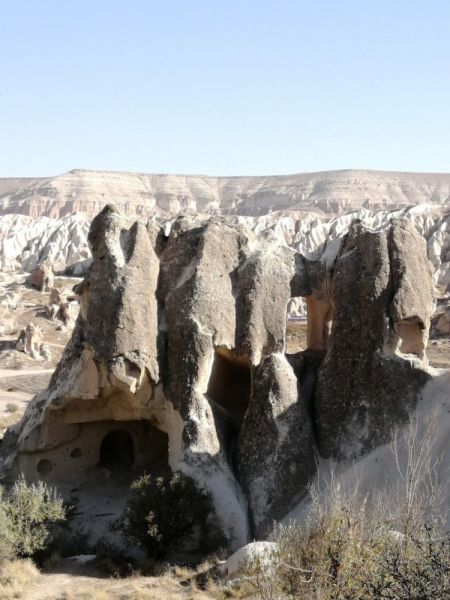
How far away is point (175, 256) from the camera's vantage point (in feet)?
41.0

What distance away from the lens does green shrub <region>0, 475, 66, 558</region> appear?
33.3ft

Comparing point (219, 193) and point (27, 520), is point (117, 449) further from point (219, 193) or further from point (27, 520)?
point (219, 193)

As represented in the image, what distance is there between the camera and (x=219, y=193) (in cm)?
14812

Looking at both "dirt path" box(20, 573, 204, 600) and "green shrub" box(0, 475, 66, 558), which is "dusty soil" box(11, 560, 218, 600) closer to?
"dirt path" box(20, 573, 204, 600)

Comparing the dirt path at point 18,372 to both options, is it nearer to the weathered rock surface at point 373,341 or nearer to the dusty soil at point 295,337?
the dusty soil at point 295,337

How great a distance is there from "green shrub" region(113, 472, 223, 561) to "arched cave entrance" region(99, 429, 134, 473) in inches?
123

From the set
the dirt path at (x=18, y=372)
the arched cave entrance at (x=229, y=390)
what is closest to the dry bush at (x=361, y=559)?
the arched cave entrance at (x=229, y=390)

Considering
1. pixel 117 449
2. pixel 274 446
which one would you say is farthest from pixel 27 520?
pixel 274 446

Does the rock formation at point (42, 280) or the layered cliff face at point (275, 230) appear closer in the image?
the rock formation at point (42, 280)

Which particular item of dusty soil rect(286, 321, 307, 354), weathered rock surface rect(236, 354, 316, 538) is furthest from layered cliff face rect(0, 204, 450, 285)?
weathered rock surface rect(236, 354, 316, 538)

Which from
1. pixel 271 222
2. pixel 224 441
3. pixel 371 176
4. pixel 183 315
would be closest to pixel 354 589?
pixel 224 441

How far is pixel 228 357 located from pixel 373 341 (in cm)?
238

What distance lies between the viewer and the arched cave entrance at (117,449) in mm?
13773

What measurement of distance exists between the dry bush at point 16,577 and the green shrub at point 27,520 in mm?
221
